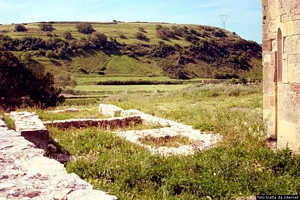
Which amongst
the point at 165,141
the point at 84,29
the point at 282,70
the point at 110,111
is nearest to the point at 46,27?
the point at 84,29

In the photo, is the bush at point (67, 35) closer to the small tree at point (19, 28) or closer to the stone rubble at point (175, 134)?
the small tree at point (19, 28)

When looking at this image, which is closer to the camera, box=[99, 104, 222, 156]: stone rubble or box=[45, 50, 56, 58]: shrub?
box=[99, 104, 222, 156]: stone rubble

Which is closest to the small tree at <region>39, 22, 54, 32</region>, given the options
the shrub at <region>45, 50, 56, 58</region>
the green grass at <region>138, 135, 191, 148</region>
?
the shrub at <region>45, 50, 56, 58</region>

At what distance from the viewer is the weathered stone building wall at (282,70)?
7105 millimetres

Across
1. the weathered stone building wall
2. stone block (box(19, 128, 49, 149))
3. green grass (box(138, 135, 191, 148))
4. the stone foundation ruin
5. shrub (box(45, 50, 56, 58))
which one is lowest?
green grass (box(138, 135, 191, 148))

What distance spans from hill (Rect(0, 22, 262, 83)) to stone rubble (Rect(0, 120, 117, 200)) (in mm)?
62106

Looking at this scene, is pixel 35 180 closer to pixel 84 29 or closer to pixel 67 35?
pixel 67 35

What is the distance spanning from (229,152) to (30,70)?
26755 mm

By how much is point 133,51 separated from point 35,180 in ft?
265

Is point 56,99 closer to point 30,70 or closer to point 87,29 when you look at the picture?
point 30,70

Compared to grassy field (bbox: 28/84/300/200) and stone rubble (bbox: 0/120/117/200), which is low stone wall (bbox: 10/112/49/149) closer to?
grassy field (bbox: 28/84/300/200)

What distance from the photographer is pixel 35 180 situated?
3883mm

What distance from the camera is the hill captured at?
237 feet

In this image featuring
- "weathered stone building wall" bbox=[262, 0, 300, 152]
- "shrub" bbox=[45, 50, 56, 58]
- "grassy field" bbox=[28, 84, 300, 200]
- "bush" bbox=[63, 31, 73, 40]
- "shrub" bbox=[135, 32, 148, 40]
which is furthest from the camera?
"shrub" bbox=[135, 32, 148, 40]
